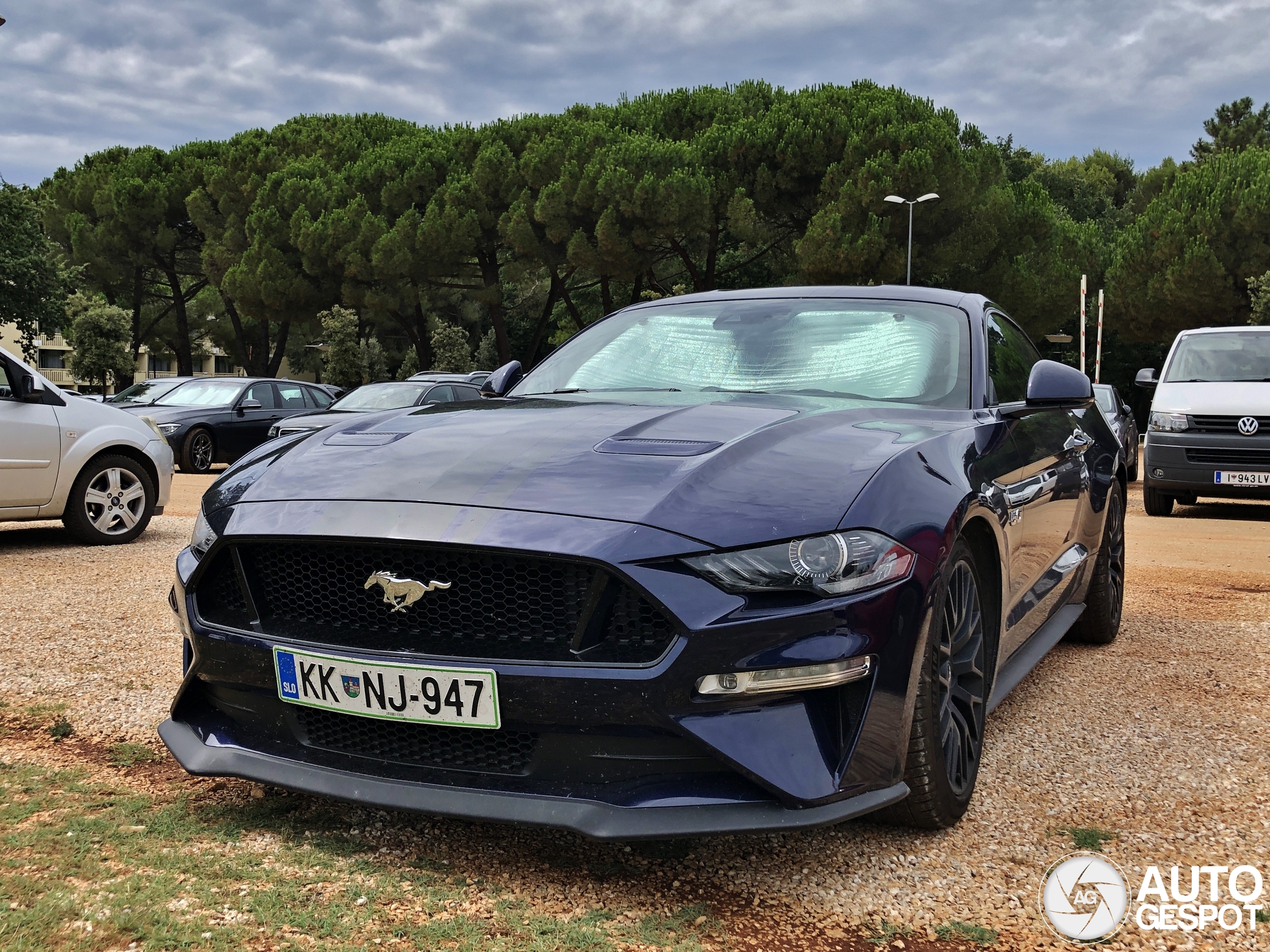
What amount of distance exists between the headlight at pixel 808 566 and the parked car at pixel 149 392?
16.3 metres

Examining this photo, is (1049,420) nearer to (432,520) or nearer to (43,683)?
(432,520)

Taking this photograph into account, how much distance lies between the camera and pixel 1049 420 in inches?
168

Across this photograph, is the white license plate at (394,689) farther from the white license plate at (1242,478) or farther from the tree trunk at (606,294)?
the tree trunk at (606,294)

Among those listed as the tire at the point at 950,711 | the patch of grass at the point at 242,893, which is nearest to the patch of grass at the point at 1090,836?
the tire at the point at 950,711

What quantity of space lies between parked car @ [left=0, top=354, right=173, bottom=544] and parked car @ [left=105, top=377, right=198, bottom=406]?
9020 mm

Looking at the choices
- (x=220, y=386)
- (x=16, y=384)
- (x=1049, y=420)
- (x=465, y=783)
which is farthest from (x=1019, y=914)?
(x=220, y=386)

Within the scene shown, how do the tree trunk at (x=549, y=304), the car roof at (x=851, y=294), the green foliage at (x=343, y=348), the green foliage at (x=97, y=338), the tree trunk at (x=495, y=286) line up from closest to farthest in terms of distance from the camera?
the car roof at (x=851, y=294)
the tree trunk at (x=495, y=286)
the tree trunk at (x=549, y=304)
the green foliage at (x=343, y=348)
the green foliage at (x=97, y=338)

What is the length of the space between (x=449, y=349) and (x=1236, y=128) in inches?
1790

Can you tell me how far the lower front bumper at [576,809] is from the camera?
2.32 metres

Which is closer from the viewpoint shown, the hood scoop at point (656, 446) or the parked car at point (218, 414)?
the hood scoop at point (656, 446)

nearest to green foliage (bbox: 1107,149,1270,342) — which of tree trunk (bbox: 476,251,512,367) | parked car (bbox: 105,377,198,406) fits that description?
tree trunk (bbox: 476,251,512,367)

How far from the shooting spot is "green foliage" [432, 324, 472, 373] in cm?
5119

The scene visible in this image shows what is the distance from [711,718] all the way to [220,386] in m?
16.9

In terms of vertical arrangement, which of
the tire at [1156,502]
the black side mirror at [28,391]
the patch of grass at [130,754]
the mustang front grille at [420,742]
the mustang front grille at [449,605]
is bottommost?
the tire at [1156,502]
